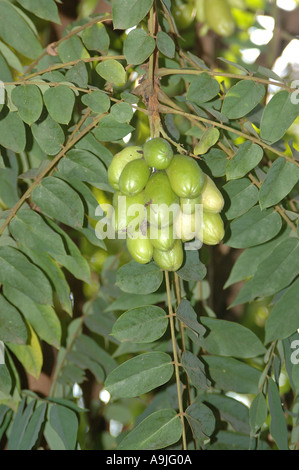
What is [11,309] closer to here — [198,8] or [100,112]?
[100,112]

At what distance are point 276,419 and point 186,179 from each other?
0.62 meters

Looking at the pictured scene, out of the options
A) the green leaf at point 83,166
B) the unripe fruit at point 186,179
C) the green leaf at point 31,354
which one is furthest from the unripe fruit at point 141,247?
the green leaf at point 31,354

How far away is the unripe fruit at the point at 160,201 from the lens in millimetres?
998

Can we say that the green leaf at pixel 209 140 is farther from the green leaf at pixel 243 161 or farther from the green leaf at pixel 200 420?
the green leaf at pixel 200 420

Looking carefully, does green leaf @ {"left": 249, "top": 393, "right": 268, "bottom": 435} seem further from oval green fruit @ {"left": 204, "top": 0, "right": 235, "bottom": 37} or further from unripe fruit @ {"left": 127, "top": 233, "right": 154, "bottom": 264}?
oval green fruit @ {"left": 204, "top": 0, "right": 235, "bottom": 37}

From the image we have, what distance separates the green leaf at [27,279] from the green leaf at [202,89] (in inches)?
19.8

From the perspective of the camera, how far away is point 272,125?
1.12 m

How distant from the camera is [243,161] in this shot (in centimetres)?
113

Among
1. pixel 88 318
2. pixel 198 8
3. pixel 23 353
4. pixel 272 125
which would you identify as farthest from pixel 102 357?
pixel 198 8

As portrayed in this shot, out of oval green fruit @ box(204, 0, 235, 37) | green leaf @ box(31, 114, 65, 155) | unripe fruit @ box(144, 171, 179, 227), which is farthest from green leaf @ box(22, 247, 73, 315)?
oval green fruit @ box(204, 0, 235, 37)

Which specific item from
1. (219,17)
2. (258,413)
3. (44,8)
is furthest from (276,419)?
(219,17)

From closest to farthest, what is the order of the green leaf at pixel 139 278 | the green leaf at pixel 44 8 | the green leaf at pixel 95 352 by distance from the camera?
the green leaf at pixel 139 278, the green leaf at pixel 44 8, the green leaf at pixel 95 352

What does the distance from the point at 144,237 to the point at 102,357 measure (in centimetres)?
63

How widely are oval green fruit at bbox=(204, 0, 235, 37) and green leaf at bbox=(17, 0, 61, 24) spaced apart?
733 mm
